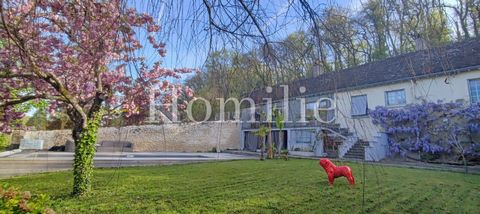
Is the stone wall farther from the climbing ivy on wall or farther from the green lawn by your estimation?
the climbing ivy on wall

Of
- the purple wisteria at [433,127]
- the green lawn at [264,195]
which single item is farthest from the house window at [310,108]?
the purple wisteria at [433,127]

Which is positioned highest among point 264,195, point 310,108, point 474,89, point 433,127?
point 474,89

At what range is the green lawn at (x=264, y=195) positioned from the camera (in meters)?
5.22

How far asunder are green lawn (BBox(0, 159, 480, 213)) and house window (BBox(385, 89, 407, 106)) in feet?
25.7

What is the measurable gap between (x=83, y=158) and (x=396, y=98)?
1566 cm

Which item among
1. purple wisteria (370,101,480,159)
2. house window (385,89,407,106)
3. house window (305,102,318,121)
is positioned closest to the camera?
house window (305,102,318,121)

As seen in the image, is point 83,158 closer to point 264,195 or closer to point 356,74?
point 264,195

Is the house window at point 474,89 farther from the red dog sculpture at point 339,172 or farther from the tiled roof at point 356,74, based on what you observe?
the tiled roof at point 356,74

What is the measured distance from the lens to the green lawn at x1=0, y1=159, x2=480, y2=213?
522 centimetres

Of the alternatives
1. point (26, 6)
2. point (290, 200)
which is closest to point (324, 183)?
point (290, 200)

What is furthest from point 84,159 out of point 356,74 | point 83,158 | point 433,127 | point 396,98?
point 396,98

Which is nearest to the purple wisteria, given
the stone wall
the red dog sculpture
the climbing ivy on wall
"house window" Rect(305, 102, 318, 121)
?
the red dog sculpture

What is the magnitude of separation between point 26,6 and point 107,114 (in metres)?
5.32

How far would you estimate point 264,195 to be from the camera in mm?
6297
